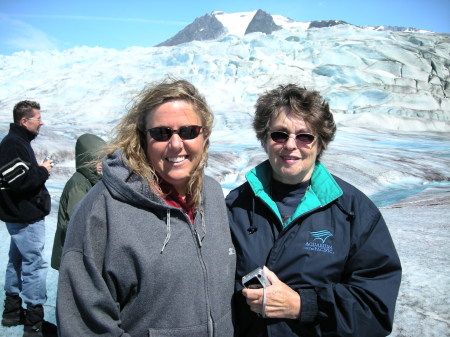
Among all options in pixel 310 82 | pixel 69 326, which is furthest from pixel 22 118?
pixel 310 82

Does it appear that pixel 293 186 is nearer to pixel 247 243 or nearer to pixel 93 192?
pixel 247 243

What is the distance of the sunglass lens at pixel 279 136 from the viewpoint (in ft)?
5.64

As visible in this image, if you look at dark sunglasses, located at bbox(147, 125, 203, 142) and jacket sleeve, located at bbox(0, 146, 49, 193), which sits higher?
dark sunglasses, located at bbox(147, 125, 203, 142)

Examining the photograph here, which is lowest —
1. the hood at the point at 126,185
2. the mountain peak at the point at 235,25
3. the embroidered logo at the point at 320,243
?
the embroidered logo at the point at 320,243

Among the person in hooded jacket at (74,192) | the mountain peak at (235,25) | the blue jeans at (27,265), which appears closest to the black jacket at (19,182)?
the blue jeans at (27,265)

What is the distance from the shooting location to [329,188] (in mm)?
1635

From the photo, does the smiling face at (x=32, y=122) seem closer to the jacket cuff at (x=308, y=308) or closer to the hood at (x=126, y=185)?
the hood at (x=126, y=185)

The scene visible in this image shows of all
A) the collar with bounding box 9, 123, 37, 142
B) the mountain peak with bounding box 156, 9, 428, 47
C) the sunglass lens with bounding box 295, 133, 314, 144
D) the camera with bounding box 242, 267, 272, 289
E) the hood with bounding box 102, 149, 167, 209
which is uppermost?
the mountain peak with bounding box 156, 9, 428, 47

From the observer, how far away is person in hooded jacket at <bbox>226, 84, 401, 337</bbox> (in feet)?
4.79

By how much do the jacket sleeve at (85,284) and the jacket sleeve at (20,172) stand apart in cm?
193

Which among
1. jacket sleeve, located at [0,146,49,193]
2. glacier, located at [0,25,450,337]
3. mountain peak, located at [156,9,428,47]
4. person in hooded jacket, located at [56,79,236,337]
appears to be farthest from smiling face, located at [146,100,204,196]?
mountain peak, located at [156,9,428,47]

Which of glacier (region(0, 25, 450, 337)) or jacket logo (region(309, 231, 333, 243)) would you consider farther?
glacier (region(0, 25, 450, 337))

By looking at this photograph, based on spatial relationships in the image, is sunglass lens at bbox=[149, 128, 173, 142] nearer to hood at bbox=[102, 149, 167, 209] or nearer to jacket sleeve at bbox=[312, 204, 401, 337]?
hood at bbox=[102, 149, 167, 209]

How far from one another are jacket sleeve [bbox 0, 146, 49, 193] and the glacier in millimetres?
1207
